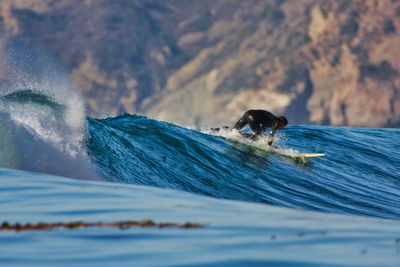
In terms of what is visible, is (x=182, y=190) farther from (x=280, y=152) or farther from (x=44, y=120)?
(x=280, y=152)

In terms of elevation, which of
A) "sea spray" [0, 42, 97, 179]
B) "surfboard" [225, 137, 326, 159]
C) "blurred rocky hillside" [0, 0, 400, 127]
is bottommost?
"sea spray" [0, 42, 97, 179]

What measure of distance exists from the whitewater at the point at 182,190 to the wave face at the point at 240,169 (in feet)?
0.12

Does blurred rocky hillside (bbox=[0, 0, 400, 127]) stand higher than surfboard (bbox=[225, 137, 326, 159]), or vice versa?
blurred rocky hillside (bbox=[0, 0, 400, 127])

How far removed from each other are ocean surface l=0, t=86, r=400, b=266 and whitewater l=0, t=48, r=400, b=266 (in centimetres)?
2

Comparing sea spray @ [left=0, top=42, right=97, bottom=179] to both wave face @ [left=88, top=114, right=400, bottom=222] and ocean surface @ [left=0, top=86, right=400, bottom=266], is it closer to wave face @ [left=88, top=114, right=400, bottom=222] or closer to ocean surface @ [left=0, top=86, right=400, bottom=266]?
ocean surface @ [left=0, top=86, right=400, bottom=266]

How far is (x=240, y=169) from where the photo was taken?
10617 mm

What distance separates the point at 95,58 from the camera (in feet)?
343

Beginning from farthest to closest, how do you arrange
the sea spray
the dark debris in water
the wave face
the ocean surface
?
the wave face, the sea spray, the dark debris in water, the ocean surface

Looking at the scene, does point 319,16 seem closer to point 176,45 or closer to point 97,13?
point 176,45

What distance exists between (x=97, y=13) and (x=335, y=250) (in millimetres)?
108389

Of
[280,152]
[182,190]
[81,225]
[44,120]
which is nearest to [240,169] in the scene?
[280,152]

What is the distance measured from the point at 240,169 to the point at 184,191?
2580 millimetres

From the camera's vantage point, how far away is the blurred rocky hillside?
88.7 metres

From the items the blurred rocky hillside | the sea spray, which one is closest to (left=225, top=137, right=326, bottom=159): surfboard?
the sea spray
